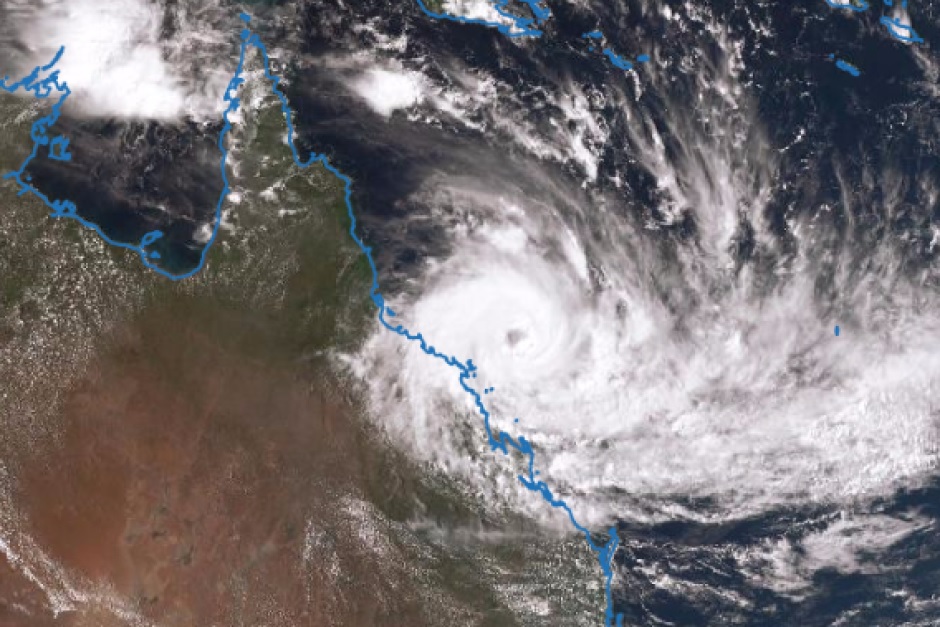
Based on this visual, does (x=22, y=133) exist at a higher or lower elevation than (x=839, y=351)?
lower

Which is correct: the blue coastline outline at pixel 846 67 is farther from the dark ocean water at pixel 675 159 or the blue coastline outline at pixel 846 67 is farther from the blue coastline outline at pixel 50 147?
the blue coastline outline at pixel 50 147

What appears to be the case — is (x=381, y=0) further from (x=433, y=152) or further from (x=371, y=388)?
(x=371, y=388)

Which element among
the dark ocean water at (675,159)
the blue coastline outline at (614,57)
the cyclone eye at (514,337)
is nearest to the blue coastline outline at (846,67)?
the dark ocean water at (675,159)

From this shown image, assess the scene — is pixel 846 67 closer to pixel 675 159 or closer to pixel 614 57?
pixel 675 159

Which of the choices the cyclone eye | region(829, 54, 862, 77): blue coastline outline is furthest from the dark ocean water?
the cyclone eye

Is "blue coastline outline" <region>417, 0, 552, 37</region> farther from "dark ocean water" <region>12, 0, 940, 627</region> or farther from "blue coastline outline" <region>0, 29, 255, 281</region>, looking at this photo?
"blue coastline outline" <region>0, 29, 255, 281</region>

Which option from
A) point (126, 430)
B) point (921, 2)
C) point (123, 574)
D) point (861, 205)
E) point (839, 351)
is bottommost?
point (123, 574)

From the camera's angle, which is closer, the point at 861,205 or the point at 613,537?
the point at 861,205

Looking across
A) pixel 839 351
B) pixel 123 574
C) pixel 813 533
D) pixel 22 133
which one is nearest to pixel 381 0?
pixel 22 133

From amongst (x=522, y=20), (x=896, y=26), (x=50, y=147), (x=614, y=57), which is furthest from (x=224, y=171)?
(x=896, y=26)
